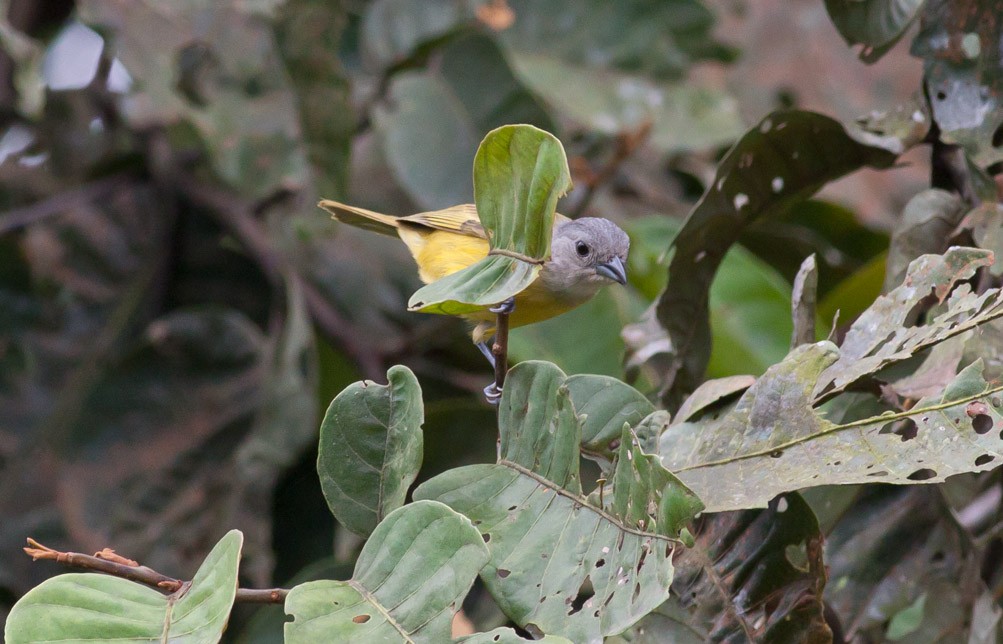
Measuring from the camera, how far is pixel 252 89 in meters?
3.32

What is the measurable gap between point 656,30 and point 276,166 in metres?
1.49

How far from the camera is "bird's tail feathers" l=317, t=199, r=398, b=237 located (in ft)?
8.82

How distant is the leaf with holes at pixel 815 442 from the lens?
117 centimetres

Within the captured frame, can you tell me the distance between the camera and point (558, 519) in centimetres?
129

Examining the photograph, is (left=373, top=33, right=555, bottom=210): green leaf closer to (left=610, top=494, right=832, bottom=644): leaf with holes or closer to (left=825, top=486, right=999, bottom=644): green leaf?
(left=825, top=486, right=999, bottom=644): green leaf

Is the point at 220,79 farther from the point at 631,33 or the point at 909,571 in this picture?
the point at 909,571

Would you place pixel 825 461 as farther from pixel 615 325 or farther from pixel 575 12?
pixel 575 12

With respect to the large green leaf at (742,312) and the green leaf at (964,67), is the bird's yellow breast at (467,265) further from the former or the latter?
the green leaf at (964,67)

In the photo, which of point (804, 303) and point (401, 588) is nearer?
point (401, 588)

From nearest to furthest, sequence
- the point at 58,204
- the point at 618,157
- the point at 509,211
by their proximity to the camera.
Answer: the point at 509,211 → the point at 618,157 → the point at 58,204

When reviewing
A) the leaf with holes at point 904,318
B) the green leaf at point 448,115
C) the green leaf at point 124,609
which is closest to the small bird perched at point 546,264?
the green leaf at point 448,115

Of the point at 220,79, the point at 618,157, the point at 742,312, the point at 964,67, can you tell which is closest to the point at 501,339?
the point at 964,67

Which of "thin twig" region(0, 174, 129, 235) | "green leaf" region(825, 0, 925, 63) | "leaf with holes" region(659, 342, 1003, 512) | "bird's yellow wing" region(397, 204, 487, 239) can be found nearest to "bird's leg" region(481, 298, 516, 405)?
"leaf with holes" region(659, 342, 1003, 512)

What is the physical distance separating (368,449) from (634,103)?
255 cm
